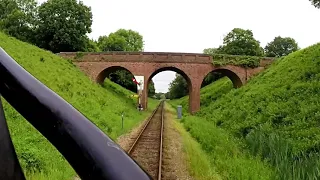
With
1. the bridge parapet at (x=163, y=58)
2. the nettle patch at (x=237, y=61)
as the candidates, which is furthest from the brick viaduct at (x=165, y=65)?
the nettle patch at (x=237, y=61)

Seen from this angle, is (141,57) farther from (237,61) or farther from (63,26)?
(63,26)

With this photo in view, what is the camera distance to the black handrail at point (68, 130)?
680mm

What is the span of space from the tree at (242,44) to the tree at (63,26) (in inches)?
963

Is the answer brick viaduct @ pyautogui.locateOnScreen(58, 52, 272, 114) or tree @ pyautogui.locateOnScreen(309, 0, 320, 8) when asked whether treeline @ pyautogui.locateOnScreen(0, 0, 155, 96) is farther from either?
tree @ pyautogui.locateOnScreen(309, 0, 320, 8)

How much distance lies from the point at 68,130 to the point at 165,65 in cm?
3900

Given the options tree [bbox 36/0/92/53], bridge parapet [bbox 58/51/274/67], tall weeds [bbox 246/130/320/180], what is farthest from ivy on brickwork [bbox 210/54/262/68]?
tall weeds [bbox 246/130/320/180]

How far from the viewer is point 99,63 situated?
40.0 metres

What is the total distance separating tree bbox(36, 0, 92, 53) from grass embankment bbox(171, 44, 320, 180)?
105ft

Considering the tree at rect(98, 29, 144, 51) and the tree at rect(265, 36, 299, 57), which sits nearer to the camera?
the tree at rect(265, 36, 299, 57)

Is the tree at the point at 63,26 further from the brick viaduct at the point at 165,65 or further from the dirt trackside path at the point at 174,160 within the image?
the dirt trackside path at the point at 174,160

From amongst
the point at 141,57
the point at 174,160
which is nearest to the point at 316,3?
the point at 174,160

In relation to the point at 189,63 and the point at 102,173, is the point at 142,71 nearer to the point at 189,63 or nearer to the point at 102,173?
the point at 189,63

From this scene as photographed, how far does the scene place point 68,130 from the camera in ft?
2.55

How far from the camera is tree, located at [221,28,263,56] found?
63.3 meters
